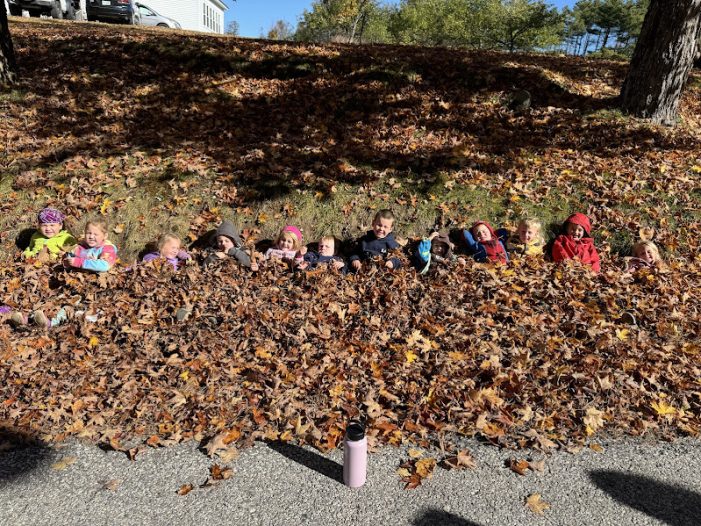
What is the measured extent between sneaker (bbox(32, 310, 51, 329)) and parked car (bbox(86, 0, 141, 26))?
2317cm

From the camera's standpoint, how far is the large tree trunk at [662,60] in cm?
832

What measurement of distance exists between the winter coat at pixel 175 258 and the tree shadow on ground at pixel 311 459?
11.2ft

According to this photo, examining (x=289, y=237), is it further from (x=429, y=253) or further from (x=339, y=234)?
(x=429, y=253)

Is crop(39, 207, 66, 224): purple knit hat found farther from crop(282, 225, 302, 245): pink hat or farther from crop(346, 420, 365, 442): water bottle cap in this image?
crop(346, 420, 365, 442): water bottle cap

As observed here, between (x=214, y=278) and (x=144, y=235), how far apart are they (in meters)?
1.87

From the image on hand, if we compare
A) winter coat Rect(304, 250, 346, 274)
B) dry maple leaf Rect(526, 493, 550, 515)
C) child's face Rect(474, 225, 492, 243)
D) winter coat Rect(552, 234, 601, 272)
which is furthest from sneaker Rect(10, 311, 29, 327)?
winter coat Rect(552, 234, 601, 272)

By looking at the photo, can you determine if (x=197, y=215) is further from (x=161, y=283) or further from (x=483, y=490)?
(x=483, y=490)

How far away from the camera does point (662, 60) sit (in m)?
8.66

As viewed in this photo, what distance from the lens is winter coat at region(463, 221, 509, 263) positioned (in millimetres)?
6621

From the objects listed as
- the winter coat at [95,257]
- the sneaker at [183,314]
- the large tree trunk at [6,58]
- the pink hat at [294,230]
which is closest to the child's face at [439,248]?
the pink hat at [294,230]

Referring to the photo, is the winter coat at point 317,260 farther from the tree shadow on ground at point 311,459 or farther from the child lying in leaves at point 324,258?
the tree shadow on ground at point 311,459

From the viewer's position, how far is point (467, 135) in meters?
9.12

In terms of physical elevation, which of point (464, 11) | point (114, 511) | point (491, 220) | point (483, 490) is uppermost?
point (464, 11)

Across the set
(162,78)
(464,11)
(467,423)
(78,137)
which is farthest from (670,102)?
(464,11)
